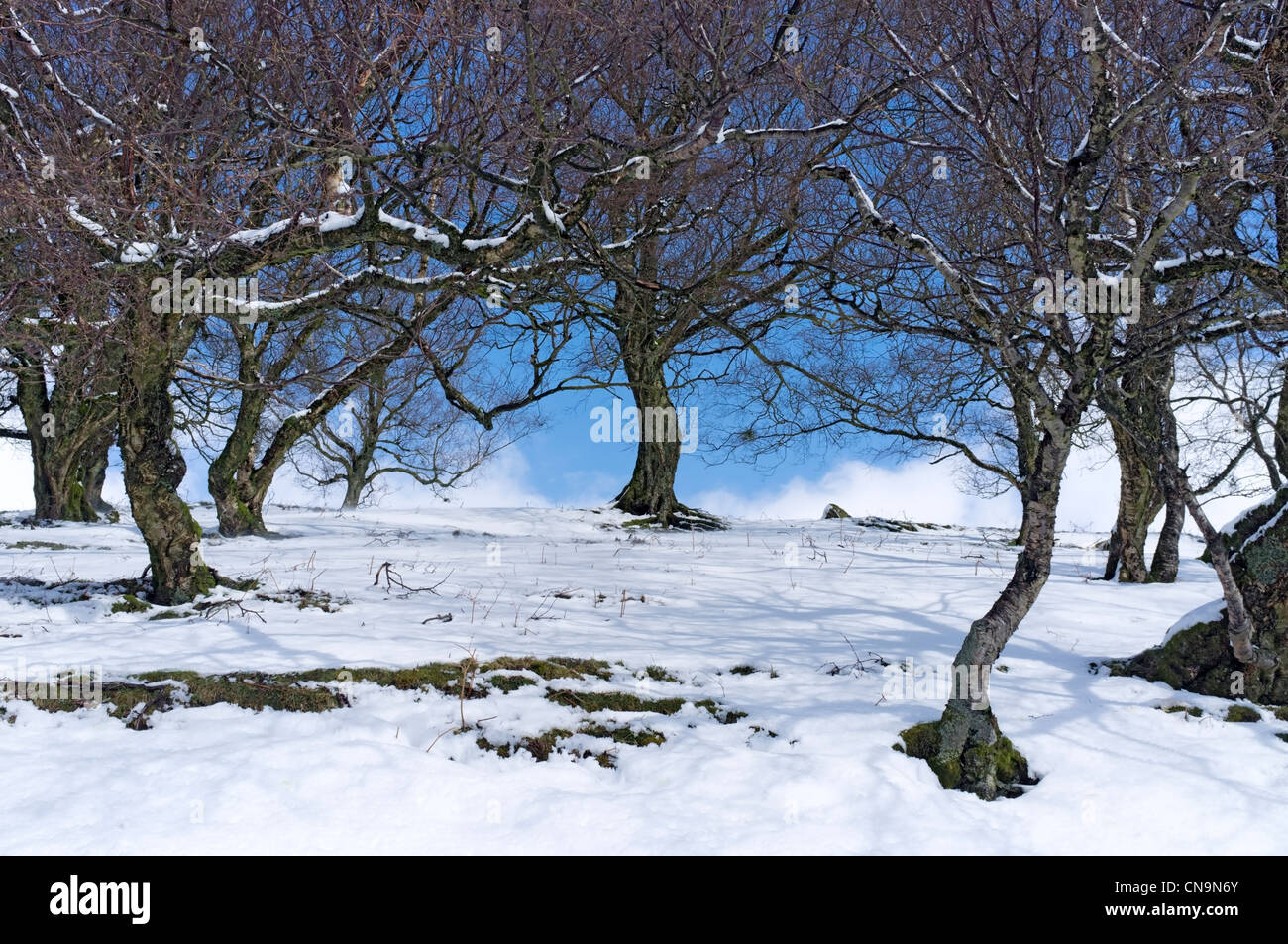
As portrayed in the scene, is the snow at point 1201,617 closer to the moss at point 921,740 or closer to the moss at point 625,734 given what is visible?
the moss at point 921,740

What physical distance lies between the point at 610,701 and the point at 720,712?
62 centimetres

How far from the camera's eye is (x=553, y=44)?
5738 millimetres

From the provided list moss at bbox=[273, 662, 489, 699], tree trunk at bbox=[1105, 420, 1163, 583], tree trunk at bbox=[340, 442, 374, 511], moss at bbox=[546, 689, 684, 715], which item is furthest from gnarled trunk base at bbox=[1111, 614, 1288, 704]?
tree trunk at bbox=[340, 442, 374, 511]

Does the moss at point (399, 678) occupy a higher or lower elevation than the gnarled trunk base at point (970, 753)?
higher

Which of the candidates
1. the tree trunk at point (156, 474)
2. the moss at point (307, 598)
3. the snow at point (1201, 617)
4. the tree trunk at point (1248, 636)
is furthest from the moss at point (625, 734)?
the tree trunk at point (156, 474)

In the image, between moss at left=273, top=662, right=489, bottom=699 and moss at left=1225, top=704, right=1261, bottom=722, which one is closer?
moss at left=273, top=662, right=489, bottom=699

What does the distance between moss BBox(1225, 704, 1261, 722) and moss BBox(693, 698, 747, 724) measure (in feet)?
9.52

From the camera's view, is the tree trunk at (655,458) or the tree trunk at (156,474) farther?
the tree trunk at (655,458)

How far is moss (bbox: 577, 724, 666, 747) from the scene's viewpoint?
4.38 metres

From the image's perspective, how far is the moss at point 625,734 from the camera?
4375 millimetres

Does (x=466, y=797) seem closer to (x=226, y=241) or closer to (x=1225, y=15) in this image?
(x=226, y=241)

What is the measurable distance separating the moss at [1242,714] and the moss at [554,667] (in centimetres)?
365

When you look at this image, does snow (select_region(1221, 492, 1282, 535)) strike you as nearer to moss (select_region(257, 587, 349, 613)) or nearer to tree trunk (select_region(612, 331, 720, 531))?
moss (select_region(257, 587, 349, 613))

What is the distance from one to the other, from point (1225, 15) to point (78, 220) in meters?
7.25
